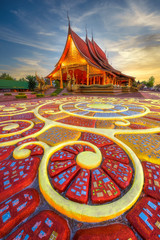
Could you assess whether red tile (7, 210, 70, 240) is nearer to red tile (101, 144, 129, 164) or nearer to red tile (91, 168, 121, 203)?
red tile (91, 168, 121, 203)

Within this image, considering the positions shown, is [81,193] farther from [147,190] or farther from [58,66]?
[58,66]

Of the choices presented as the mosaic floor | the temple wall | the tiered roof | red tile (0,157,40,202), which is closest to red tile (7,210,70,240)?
the mosaic floor

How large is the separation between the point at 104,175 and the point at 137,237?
1.03 ft

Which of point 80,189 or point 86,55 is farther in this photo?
point 86,55

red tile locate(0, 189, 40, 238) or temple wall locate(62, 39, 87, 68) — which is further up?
temple wall locate(62, 39, 87, 68)

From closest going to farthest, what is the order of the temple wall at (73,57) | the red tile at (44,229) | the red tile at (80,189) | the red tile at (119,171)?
the red tile at (44,229) < the red tile at (80,189) < the red tile at (119,171) < the temple wall at (73,57)

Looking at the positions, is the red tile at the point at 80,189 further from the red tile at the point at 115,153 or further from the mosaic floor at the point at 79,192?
the red tile at the point at 115,153

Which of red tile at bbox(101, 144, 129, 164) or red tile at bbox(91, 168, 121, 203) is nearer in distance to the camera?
red tile at bbox(91, 168, 121, 203)

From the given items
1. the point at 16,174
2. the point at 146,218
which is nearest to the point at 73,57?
the point at 16,174

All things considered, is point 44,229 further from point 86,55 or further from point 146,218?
point 86,55

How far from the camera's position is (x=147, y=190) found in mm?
639

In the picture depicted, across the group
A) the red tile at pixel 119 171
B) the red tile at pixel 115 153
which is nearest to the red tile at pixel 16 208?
the red tile at pixel 119 171

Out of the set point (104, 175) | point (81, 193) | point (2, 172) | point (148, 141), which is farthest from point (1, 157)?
point (148, 141)

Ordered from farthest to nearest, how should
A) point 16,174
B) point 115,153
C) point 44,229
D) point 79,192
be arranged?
point 115,153 < point 16,174 < point 79,192 < point 44,229
